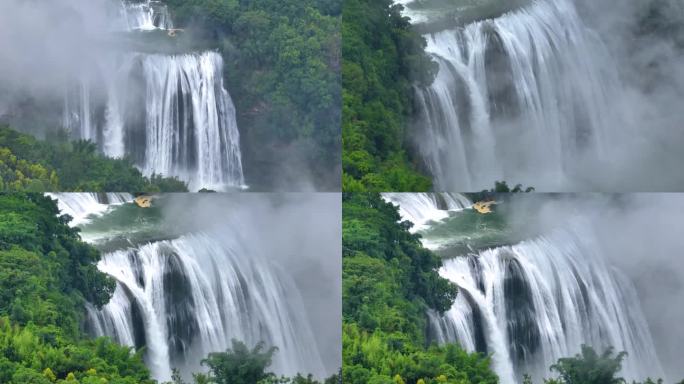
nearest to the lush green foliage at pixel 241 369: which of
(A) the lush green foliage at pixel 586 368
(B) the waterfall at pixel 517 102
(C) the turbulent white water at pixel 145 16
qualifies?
(A) the lush green foliage at pixel 586 368

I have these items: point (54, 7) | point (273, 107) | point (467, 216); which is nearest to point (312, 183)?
point (273, 107)

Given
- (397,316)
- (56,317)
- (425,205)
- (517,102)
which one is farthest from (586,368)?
(56,317)

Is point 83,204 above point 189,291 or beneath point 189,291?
above

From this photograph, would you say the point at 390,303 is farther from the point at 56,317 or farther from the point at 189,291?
the point at 56,317

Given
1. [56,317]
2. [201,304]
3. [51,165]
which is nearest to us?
[56,317]

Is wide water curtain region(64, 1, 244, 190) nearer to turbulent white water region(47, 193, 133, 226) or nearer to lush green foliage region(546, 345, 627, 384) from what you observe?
turbulent white water region(47, 193, 133, 226)

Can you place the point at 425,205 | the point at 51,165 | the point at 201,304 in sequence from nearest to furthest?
the point at 51,165 → the point at 201,304 → the point at 425,205
